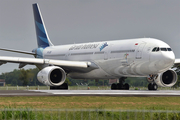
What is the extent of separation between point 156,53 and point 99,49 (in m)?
7.60

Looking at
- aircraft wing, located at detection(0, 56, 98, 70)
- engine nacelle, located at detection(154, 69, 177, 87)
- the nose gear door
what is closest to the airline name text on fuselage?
aircraft wing, located at detection(0, 56, 98, 70)

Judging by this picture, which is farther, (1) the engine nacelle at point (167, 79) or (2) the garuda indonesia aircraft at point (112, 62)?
(1) the engine nacelle at point (167, 79)

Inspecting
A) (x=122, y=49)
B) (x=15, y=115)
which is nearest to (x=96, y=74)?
(x=122, y=49)

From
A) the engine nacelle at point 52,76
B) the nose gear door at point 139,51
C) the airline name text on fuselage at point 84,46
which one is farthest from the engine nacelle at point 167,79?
the engine nacelle at point 52,76

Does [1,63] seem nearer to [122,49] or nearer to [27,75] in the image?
[122,49]

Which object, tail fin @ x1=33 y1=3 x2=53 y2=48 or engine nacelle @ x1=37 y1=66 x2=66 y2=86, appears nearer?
engine nacelle @ x1=37 y1=66 x2=66 y2=86

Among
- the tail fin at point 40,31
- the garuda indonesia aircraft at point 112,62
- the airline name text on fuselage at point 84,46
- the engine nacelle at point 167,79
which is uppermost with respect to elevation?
the tail fin at point 40,31

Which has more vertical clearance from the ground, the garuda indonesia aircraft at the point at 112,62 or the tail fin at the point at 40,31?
the tail fin at the point at 40,31

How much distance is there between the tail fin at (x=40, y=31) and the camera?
151ft

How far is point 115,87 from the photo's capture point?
116 feet

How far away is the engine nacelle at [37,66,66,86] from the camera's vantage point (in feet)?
99.8

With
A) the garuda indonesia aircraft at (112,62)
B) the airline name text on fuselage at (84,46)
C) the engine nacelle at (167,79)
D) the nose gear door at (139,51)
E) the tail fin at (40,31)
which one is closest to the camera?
the garuda indonesia aircraft at (112,62)

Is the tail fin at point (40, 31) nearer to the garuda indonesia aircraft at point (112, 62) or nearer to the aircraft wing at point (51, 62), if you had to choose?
the garuda indonesia aircraft at point (112, 62)

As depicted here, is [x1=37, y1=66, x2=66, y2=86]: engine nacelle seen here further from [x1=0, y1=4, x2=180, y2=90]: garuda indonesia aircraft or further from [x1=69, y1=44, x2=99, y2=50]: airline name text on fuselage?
[x1=69, y1=44, x2=99, y2=50]: airline name text on fuselage
